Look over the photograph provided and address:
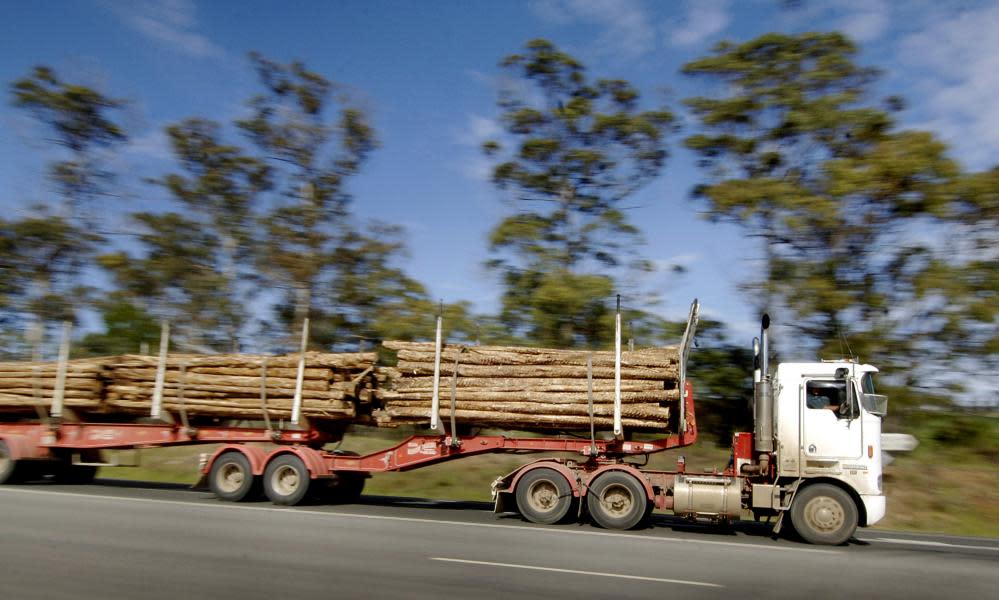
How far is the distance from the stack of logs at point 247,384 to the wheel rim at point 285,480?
1.08m

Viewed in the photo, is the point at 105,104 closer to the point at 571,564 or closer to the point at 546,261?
the point at 546,261

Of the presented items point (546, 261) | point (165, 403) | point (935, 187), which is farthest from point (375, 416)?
point (935, 187)

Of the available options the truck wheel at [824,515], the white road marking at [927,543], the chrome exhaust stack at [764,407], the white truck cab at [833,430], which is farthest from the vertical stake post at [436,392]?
the white road marking at [927,543]

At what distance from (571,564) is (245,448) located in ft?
26.5

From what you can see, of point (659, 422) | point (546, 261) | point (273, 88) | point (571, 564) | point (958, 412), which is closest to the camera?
point (571, 564)

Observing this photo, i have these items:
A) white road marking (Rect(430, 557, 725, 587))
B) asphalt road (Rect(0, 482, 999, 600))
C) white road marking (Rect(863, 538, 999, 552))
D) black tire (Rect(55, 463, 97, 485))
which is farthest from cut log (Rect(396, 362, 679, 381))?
black tire (Rect(55, 463, 97, 485))

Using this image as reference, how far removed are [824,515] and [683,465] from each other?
222cm

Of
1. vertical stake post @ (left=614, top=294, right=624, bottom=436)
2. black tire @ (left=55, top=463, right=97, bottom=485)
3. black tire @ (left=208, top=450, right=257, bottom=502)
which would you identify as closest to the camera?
vertical stake post @ (left=614, top=294, right=624, bottom=436)

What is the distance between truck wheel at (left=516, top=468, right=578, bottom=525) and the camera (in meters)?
13.2

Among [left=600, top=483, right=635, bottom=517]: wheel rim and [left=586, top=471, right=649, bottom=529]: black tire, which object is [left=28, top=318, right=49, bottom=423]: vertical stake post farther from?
[left=600, top=483, right=635, bottom=517]: wheel rim

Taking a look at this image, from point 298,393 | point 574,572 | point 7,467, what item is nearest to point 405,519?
point 298,393

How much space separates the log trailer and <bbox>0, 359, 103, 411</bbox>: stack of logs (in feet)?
10.6

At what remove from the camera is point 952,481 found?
1847 cm

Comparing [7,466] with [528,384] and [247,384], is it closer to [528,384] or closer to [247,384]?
[247,384]
